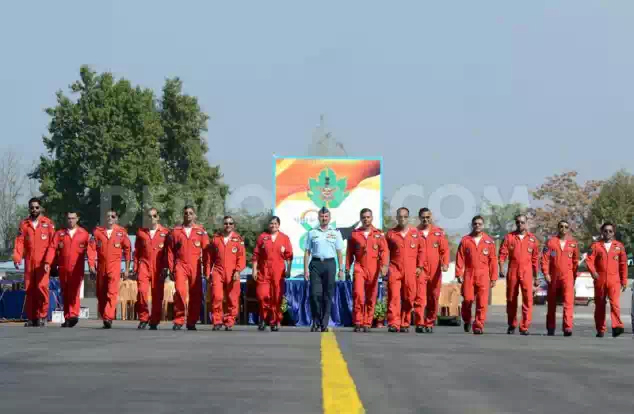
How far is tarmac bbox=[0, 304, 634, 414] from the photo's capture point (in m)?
8.91

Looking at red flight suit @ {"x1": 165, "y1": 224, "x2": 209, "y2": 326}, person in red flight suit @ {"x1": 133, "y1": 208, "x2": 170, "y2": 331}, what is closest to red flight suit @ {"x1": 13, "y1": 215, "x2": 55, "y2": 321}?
person in red flight suit @ {"x1": 133, "y1": 208, "x2": 170, "y2": 331}

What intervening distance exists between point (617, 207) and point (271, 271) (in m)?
87.0

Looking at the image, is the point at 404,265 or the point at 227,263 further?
the point at 227,263

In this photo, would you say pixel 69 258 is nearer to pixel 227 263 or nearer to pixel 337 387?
pixel 227 263

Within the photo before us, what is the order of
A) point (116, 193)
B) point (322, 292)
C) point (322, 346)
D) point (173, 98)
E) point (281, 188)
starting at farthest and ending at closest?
point (173, 98), point (116, 193), point (281, 188), point (322, 292), point (322, 346)

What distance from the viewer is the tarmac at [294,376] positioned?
29.2ft

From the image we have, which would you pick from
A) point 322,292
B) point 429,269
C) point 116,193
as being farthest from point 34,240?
point 116,193

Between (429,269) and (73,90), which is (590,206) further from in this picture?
(429,269)

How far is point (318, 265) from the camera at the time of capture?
22.8m

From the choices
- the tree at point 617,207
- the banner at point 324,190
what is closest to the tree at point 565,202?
the tree at point 617,207

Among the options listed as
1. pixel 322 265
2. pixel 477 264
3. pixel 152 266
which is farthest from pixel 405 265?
pixel 152 266

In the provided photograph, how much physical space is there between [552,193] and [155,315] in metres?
94.6

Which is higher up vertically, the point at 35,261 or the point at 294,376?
the point at 35,261

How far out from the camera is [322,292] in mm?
22719
